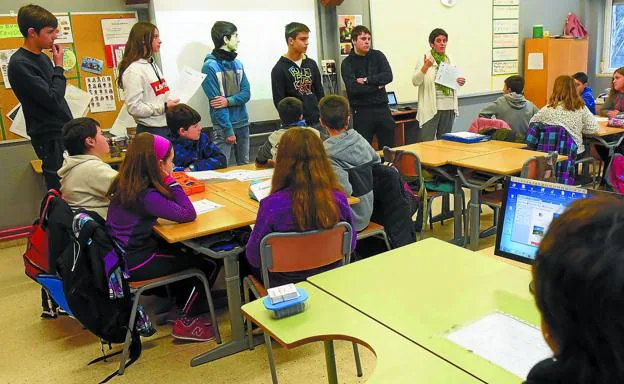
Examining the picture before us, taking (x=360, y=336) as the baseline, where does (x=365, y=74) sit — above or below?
above

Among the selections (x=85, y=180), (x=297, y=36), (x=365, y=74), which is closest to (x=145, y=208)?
(x=85, y=180)

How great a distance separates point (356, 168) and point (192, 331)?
1203 millimetres

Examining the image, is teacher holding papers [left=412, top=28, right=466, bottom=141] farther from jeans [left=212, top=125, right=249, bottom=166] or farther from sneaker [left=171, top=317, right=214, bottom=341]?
sneaker [left=171, top=317, right=214, bottom=341]

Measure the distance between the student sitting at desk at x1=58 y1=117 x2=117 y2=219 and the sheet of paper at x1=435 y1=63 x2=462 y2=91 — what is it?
3519 millimetres

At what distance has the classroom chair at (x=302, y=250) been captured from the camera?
2213 mm

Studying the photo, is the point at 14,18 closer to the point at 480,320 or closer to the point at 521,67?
the point at 480,320

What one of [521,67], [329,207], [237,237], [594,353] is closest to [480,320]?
[594,353]

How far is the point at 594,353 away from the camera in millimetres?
683

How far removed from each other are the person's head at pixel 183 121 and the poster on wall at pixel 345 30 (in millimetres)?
2533

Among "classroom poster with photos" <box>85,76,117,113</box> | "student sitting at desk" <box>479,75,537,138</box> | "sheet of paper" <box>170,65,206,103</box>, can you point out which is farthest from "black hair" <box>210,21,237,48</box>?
"student sitting at desk" <box>479,75,537,138</box>

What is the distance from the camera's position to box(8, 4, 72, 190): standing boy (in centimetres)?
330

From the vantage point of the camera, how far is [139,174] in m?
2.46

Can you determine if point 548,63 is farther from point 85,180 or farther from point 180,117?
point 85,180

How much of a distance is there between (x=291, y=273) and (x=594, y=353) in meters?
1.76
